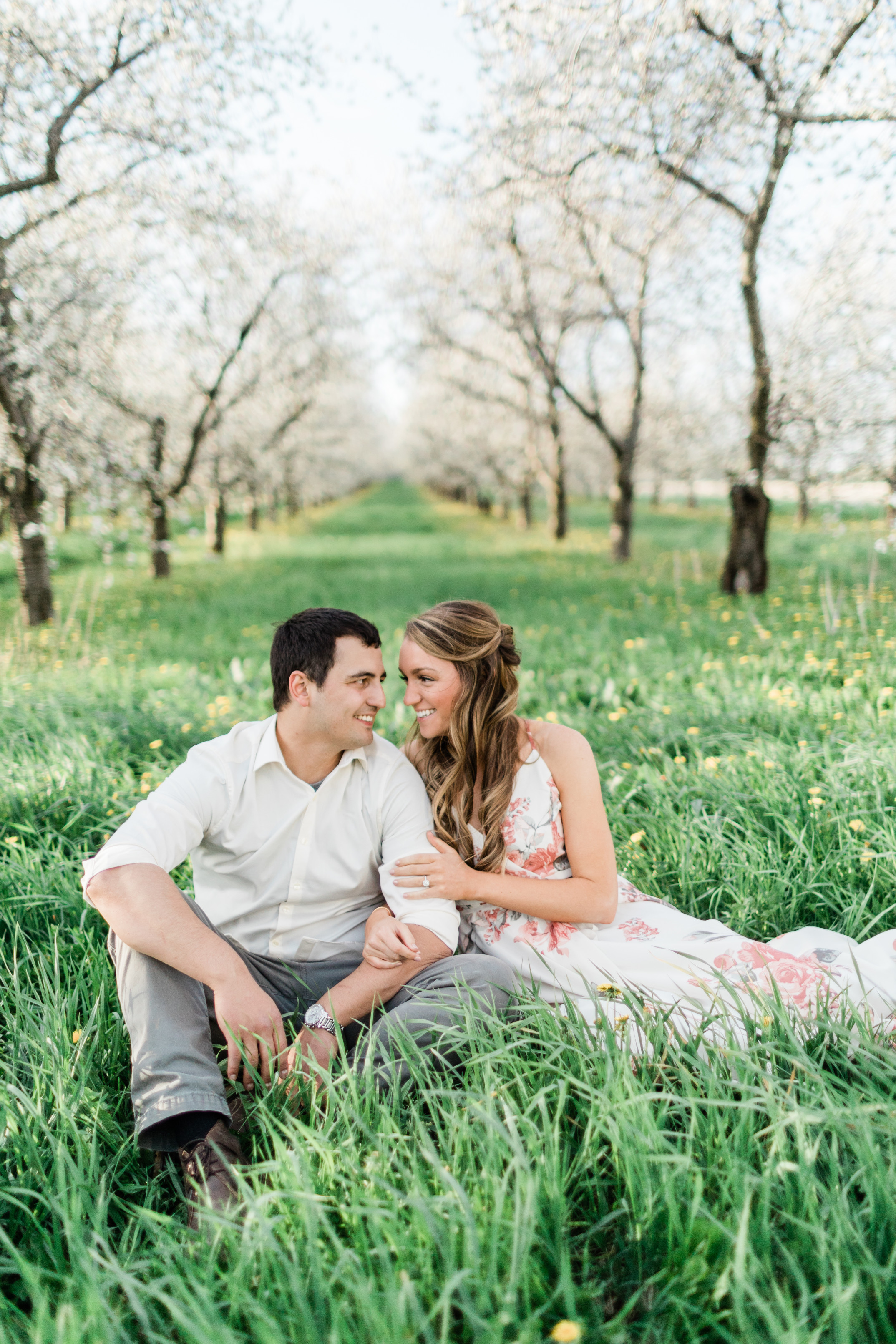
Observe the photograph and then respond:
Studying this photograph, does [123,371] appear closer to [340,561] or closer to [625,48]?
[340,561]

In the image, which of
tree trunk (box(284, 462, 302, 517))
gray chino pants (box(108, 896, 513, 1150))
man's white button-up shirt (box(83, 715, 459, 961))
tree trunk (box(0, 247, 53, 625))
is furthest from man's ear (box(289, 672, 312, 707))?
tree trunk (box(284, 462, 302, 517))

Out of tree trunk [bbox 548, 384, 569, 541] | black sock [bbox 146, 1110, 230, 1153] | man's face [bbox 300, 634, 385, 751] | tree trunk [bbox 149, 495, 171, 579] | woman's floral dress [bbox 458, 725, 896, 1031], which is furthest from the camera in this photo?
tree trunk [bbox 548, 384, 569, 541]

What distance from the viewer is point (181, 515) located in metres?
11.6

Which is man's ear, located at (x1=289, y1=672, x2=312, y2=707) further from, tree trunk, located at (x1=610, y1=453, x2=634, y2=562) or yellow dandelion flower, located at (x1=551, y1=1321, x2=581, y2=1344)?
tree trunk, located at (x1=610, y1=453, x2=634, y2=562)

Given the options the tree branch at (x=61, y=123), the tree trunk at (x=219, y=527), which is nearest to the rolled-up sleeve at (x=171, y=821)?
the tree branch at (x=61, y=123)

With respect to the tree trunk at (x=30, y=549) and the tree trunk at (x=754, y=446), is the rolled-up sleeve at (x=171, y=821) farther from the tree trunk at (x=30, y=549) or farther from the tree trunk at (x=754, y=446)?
the tree trunk at (x=754, y=446)

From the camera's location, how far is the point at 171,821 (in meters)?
2.26

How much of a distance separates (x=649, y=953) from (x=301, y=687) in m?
1.35

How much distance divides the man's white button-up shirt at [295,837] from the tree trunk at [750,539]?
27.7ft

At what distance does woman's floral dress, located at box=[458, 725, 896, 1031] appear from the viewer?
7.01ft

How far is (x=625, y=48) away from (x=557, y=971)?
8095 millimetres

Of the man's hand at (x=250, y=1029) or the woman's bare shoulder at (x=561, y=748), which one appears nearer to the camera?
the man's hand at (x=250, y=1029)

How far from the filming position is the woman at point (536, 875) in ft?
7.30

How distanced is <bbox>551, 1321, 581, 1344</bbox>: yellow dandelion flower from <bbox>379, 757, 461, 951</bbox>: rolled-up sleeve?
3.62 feet
